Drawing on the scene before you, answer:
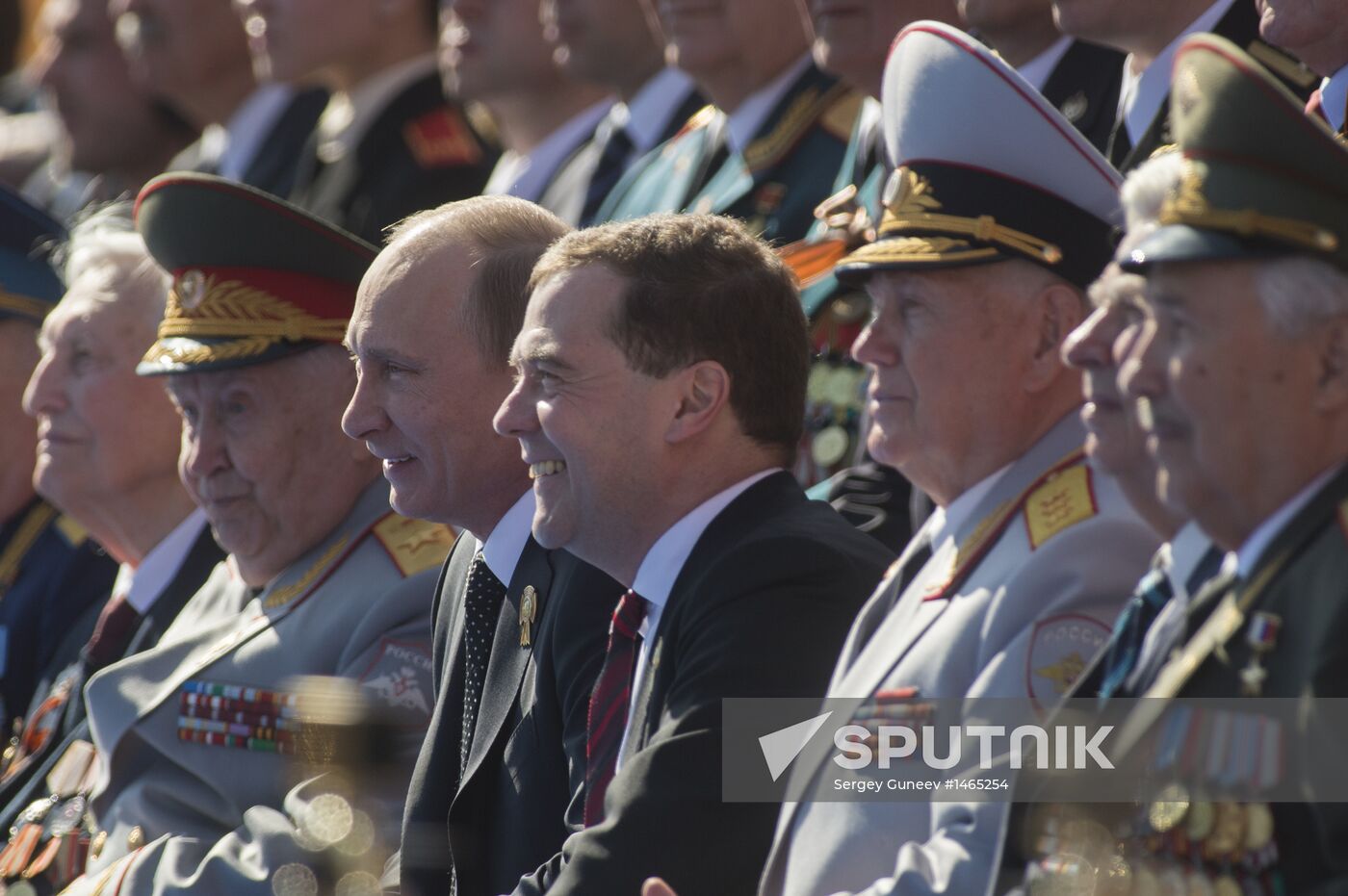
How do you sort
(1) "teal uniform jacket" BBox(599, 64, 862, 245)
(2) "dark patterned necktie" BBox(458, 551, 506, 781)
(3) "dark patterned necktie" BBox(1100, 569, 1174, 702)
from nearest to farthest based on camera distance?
(3) "dark patterned necktie" BBox(1100, 569, 1174, 702) → (2) "dark patterned necktie" BBox(458, 551, 506, 781) → (1) "teal uniform jacket" BBox(599, 64, 862, 245)

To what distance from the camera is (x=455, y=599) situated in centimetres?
452

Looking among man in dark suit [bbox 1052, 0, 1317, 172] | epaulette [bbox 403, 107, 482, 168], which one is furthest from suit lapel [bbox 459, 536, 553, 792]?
epaulette [bbox 403, 107, 482, 168]

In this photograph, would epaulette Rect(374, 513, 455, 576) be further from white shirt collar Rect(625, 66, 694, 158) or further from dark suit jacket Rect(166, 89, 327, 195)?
dark suit jacket Rect(166, 89, 327, 195)

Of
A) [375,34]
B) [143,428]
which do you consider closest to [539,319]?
[143,428]

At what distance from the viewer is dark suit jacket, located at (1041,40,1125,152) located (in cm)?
483

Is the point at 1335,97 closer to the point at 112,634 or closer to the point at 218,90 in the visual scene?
the point at 112,634

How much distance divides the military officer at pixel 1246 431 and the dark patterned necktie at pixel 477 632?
5.59ft

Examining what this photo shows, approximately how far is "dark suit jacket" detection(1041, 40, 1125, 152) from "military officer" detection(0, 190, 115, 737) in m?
2.98

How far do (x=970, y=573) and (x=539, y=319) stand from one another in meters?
0.94

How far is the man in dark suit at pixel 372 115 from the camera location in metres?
7.54

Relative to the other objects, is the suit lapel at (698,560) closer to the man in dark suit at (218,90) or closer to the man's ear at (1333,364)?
the man's ear at (1333,364)

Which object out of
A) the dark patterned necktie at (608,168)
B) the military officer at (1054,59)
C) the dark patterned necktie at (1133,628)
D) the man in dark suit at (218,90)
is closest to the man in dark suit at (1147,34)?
the military officer at (1054,59)

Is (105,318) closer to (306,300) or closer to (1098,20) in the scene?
(306,300)

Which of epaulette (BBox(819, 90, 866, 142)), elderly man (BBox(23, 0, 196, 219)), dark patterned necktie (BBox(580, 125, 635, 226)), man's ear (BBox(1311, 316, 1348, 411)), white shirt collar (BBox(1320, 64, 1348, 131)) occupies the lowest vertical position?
elderly man (BBox(23, 0, 196, 219))
